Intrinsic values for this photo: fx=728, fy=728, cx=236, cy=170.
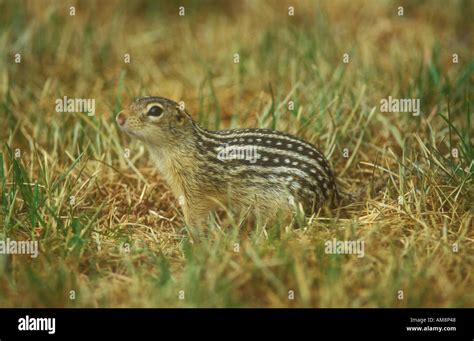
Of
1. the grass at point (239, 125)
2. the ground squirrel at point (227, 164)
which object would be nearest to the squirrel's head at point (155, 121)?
the ground squirrel at point (227, 164)

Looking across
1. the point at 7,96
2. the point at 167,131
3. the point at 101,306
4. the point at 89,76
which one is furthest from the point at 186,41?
the point at 101,306

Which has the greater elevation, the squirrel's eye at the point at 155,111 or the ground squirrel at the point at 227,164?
the squirrel's eye at the point at 155,111

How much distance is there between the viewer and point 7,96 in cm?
Answer: 737

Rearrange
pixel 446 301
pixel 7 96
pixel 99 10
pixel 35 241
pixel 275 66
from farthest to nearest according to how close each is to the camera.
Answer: pixel 99 10 < pixel 275 66 < pixel 7 96 < pixel 35 241 < pixel 446 301

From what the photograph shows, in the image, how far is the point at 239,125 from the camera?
743 centimetres

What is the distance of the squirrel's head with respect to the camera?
576 centimetres

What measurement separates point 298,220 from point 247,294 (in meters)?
0.96

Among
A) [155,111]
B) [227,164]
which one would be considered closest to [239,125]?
[227,164]

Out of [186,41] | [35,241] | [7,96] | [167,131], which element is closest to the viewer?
[35,241]

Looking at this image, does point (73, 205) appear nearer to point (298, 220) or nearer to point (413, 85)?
point (298, 220)

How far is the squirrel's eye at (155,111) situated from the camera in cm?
583

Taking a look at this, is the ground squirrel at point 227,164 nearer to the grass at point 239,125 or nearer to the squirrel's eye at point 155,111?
the squirrel's eye at point 155,111

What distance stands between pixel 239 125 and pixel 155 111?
172 cm

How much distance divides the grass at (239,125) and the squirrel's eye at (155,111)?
2.79 feet
